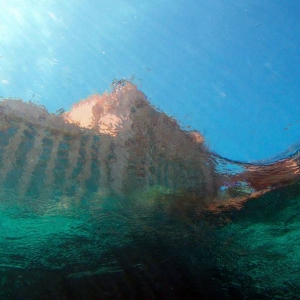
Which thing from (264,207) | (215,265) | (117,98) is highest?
(117,98)

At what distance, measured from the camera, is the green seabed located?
9.96 m

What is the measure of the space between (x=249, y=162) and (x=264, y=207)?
2.90 metres

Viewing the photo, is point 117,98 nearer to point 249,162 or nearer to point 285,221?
point 249,162

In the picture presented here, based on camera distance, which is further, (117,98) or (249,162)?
(249,162)

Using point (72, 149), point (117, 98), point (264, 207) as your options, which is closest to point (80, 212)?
point (72, 149)

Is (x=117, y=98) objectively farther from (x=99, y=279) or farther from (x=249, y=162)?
(x=99, y=279)

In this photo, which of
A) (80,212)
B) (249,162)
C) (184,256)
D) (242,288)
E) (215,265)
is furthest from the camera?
(242,288)

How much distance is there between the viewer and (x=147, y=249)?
41.0ft

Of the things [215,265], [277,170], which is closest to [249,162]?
[277,170]

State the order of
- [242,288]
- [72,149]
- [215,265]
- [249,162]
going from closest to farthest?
[72,149], [249,162], [215,265], [242,288]

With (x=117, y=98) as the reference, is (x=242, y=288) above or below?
below

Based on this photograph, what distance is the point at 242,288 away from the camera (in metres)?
15.4

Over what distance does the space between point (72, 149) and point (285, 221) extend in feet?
29.4

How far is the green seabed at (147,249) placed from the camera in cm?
996
